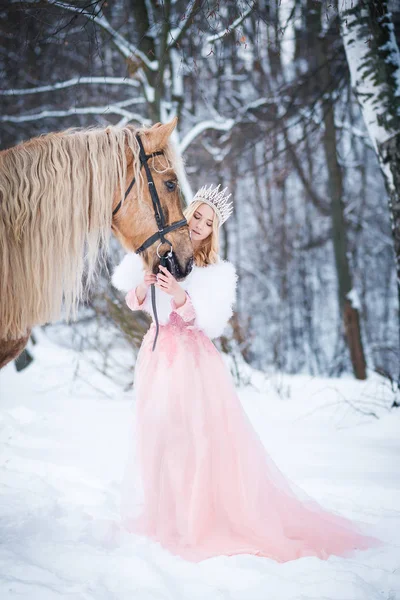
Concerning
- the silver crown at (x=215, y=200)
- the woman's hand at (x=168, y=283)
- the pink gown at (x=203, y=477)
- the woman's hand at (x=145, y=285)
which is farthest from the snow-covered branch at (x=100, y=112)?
the pink gown at (x=203, y=477)

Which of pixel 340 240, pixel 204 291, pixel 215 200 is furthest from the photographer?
pixel 340 240

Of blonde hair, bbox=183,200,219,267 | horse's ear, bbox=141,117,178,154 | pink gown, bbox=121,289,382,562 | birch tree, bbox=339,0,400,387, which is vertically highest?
birch tree, bbox=339,0,400,387

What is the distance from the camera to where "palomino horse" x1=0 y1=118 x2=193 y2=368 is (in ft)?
7.09

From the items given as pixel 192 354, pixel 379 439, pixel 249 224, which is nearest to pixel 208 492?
pixel 192 354

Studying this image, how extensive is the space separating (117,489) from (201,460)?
114cm

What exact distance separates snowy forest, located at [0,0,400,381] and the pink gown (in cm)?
187

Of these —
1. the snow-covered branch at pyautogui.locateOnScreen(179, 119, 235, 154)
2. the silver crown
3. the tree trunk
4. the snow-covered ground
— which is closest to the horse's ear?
the silver crown

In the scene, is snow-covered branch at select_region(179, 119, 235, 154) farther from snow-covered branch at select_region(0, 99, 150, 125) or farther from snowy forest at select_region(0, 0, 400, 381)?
snow-covered branch at select_region(0, 99, 150, 125)

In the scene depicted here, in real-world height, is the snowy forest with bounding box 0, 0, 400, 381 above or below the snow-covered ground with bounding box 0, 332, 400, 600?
above

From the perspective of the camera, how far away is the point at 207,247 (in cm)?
275

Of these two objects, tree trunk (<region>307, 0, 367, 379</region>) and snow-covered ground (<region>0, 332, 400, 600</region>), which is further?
tree trunk (<region>307, 0, 367, 379</region>)

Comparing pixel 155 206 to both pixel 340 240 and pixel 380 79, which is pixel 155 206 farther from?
pixel 340 240

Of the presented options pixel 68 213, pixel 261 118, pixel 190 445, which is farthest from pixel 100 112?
pixel 190 445

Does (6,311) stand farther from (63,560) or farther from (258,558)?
(258,558)
